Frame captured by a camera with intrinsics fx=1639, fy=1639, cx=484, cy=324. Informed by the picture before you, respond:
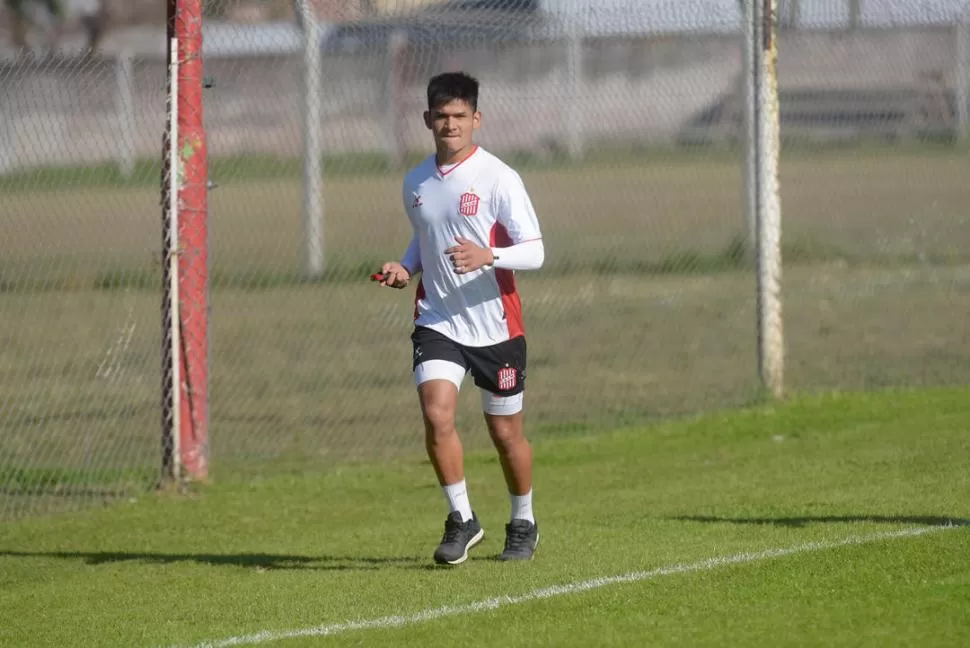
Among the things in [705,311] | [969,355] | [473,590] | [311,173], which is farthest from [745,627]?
[705,311]

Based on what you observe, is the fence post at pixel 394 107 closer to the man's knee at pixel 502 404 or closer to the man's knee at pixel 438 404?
the man's knee at pixel 502 404

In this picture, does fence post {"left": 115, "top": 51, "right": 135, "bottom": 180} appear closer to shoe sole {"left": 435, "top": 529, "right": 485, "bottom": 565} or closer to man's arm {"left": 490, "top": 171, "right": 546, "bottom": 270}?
man's arm {"left": 490, "top": 171, "right": 546, "bottom": 270}

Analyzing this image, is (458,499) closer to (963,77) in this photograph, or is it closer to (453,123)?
(453,123)

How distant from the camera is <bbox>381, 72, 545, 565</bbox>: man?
733 cm

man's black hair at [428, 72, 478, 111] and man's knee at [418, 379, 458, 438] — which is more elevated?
man's black hair at [428, 72, 478, 111]

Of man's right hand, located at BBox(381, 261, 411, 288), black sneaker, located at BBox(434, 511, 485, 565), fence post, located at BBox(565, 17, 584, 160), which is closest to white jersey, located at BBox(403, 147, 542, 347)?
man's right hand, located at BBox(381, 261, 411, 288)

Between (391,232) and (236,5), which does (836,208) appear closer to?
(391,232)

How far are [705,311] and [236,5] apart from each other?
8.26 m

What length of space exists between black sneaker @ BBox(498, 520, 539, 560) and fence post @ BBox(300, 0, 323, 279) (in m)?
8.14

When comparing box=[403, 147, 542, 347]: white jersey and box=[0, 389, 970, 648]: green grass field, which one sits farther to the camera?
box=[403, 147, 542, 347]: white jersey

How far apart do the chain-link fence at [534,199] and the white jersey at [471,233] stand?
310 centimetres

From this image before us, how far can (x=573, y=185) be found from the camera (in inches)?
720

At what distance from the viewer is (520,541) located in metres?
7.59

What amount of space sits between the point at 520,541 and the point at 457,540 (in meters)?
0.32
